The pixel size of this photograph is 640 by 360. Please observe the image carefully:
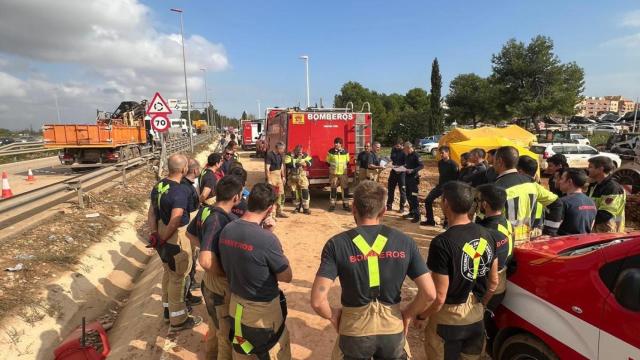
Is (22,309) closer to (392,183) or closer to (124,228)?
(124,228)

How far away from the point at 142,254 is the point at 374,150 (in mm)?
6176

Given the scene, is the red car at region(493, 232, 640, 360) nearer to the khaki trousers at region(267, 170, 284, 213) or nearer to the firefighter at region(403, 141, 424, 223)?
the firefighter at region(403, 141, 424, 223)

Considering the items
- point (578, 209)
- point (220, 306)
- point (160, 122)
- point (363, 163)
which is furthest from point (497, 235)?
point (160, 122)

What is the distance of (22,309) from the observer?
468 cm

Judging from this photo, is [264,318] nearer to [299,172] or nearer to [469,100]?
[299,172]

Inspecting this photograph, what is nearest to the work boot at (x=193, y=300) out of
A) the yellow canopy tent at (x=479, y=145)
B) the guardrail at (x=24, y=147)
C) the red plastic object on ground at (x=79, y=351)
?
the red plastic object on ground at (x=79, y=351)

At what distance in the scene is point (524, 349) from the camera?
9.48ft

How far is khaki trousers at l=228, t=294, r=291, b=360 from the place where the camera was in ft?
9.04

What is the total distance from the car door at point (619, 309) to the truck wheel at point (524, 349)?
433 mm

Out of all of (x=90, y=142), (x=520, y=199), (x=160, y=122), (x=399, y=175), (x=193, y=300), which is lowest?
(x=193, y=300)

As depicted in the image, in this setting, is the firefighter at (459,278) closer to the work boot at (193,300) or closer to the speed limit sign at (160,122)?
the work boot at (193,300)

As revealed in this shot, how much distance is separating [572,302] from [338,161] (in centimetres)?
741

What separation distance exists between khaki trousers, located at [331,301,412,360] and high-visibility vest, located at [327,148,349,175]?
7.41 metres

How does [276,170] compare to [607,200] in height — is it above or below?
below
